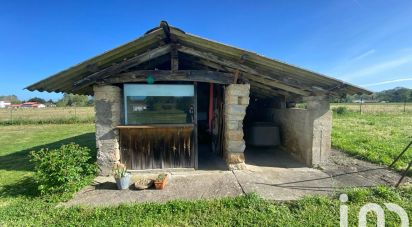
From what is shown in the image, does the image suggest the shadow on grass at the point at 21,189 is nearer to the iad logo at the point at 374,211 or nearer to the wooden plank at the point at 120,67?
the wooden plank at the point at 120,67

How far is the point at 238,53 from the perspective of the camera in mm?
4828

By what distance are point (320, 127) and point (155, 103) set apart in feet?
14.3

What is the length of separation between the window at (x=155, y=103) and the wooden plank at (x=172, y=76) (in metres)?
0.22

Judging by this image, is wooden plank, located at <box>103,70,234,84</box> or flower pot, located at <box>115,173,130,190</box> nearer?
flower pot, located at <box>115,173,130,190</box>

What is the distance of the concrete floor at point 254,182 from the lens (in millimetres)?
4141

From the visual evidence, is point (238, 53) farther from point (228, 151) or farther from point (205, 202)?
point (205, 202)

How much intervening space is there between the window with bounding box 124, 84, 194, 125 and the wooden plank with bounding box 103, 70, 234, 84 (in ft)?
0.72

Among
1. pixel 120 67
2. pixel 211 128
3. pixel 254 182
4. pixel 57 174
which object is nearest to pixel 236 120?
pixel 254 182

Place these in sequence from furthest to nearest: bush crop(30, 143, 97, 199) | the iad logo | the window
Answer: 1. the window
2. bush crop(30, 143, 97, 199)
3. the iad logo

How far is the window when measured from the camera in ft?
18.1

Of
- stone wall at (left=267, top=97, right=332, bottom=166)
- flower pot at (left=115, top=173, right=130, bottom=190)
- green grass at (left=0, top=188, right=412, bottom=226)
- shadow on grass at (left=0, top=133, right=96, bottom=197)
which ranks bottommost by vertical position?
shadow on grass at (left=0, top=133, right=96, bottom=197)

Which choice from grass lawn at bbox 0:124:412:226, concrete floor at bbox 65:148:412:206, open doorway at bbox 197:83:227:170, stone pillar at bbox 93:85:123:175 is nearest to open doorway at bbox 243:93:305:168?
concrete floor at bbox 65:148:412:206

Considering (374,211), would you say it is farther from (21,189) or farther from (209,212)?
(21,189)

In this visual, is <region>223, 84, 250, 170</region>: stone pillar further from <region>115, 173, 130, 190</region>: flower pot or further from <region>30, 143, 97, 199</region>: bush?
<region>30, 143, 97, 199</region>: bush
